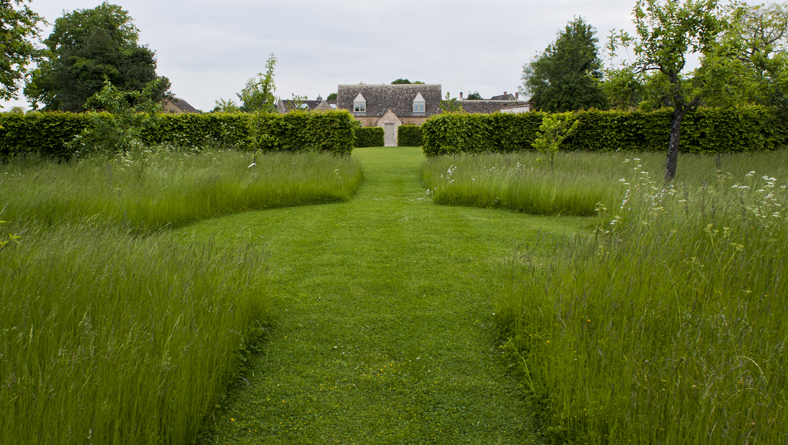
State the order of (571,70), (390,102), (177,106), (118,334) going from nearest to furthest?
1. (118,334)
2. (571,70)
3. (177,106)
4. (390,102)

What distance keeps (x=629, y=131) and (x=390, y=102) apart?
35123 mm

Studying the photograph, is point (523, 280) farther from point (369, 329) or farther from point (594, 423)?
point (594, 423)

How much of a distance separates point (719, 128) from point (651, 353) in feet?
60.2

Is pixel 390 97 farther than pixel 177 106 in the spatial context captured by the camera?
Yes

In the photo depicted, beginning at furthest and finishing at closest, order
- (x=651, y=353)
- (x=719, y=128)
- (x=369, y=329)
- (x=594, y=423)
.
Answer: (x=719, y=128), (x=369, y=329), (x=651, y=353), (x=594, y=423)

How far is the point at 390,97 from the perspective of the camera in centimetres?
4916

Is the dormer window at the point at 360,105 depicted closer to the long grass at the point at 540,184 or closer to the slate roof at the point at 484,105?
the slate roof at the point at 484,105

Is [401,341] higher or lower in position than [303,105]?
lower

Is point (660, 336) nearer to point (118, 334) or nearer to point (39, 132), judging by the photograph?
point (118, 334)

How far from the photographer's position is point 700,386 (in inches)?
81.1

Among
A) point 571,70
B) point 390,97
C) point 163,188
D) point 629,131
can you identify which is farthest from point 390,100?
point 163,188

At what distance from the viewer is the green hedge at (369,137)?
110 feet

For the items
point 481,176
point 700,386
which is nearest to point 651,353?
point 700,386

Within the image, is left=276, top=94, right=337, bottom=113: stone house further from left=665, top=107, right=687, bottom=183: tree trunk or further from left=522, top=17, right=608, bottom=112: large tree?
left=522, top=17, right=608, bottom=112: large tree
